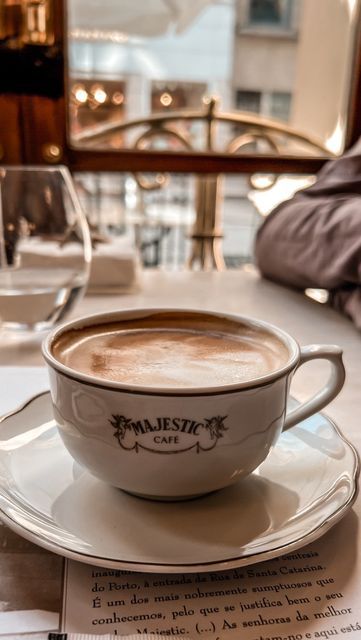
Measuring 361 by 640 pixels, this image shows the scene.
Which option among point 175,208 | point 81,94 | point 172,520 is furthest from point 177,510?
point 175,208

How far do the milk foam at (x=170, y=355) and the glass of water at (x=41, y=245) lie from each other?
0.23 m

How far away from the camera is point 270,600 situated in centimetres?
24

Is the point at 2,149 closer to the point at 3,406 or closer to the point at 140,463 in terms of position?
the point at 3,406

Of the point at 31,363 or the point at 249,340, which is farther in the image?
the point at 31,363

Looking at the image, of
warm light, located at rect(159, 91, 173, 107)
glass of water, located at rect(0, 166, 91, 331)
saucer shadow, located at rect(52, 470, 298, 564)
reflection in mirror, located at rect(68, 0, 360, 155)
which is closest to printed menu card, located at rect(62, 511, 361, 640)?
saucer shadow, located at rect(52, 470, 298, 564)

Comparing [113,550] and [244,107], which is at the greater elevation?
[244,107]

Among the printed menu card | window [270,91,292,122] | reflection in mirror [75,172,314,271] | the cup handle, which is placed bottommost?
reflection in mirror [75,172,314,271]

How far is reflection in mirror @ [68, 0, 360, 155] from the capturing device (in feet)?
3.67

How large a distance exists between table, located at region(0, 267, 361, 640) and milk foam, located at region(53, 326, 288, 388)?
86mm

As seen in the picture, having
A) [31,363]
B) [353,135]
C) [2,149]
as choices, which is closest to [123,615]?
[31,363]

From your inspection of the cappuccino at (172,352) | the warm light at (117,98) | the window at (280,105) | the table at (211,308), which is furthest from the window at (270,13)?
the cappuccino at (172,352)

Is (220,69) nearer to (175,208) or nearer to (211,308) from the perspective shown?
(211,308)

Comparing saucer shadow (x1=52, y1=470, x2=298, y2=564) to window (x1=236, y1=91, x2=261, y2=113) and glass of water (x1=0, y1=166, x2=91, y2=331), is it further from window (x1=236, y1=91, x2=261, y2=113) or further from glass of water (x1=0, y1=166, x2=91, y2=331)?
window (x1=236, y1=91, x2=261, y2=113)

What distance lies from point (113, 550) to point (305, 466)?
122 millimetres
